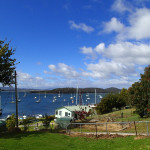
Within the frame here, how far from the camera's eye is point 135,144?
12.7 m

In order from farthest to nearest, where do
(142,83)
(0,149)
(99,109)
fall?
(99,109)
(142,83)
(0,149)

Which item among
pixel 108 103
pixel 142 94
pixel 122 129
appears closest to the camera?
pixel 122 129

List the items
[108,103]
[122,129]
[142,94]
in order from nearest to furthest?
[122,129]
[142,94]
[108,103]

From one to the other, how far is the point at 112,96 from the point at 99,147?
43.7 meters

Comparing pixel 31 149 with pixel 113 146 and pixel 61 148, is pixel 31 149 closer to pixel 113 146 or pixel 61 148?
pixel 61 148

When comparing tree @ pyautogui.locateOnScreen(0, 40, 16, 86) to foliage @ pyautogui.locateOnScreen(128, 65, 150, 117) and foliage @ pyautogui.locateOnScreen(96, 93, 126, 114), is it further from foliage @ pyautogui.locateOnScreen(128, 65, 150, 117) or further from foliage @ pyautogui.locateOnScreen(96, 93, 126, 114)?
foliage @ pyautogui.locateOnScreen(96, 93, 126, 114)

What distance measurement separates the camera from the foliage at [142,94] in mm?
30978

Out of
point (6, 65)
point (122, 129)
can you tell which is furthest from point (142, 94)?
point (6, 65)

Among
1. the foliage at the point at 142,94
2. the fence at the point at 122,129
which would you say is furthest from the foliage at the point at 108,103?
the fence at the point at 122,129

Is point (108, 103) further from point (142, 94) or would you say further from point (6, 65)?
point (6, 65)

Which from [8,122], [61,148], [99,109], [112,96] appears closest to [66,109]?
[99,109]

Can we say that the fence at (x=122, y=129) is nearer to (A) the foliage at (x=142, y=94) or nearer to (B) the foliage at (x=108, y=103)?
(A) the foliage at (x=142, y=94)

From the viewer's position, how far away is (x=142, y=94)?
3167 centimetres

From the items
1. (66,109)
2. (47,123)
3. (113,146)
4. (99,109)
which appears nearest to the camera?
(113,146)
